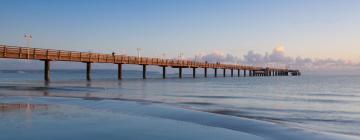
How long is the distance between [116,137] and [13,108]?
691 cm

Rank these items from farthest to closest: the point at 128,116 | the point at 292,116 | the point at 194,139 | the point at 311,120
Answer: the point at 292,116 < the point at 311,120 < the point at 128,116 < the point at 194,139

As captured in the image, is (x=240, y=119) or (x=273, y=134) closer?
(x=273, y=134)

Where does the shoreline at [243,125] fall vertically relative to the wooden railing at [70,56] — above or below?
below

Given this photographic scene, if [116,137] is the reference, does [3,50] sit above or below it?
above

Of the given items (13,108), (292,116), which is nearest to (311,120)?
(292,116)

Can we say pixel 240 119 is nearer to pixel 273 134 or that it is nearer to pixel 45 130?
pixel 273 134

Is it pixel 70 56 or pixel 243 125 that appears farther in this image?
pixel 70 56

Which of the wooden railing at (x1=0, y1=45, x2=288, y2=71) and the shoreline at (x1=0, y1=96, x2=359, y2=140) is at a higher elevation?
the wooden railing at (x1=0, y1=45, x2=288, y2=71)

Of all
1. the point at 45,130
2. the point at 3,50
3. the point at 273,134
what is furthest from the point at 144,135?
the point at 3,50

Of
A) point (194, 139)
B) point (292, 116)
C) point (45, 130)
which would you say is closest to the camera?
point (194, 139)

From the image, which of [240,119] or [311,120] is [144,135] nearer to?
[240,119]

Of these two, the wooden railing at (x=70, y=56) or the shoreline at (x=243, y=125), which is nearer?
the shoreline at (x=243, y=125)

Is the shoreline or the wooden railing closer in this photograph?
the shoreline

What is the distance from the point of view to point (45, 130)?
1045 centimetres
